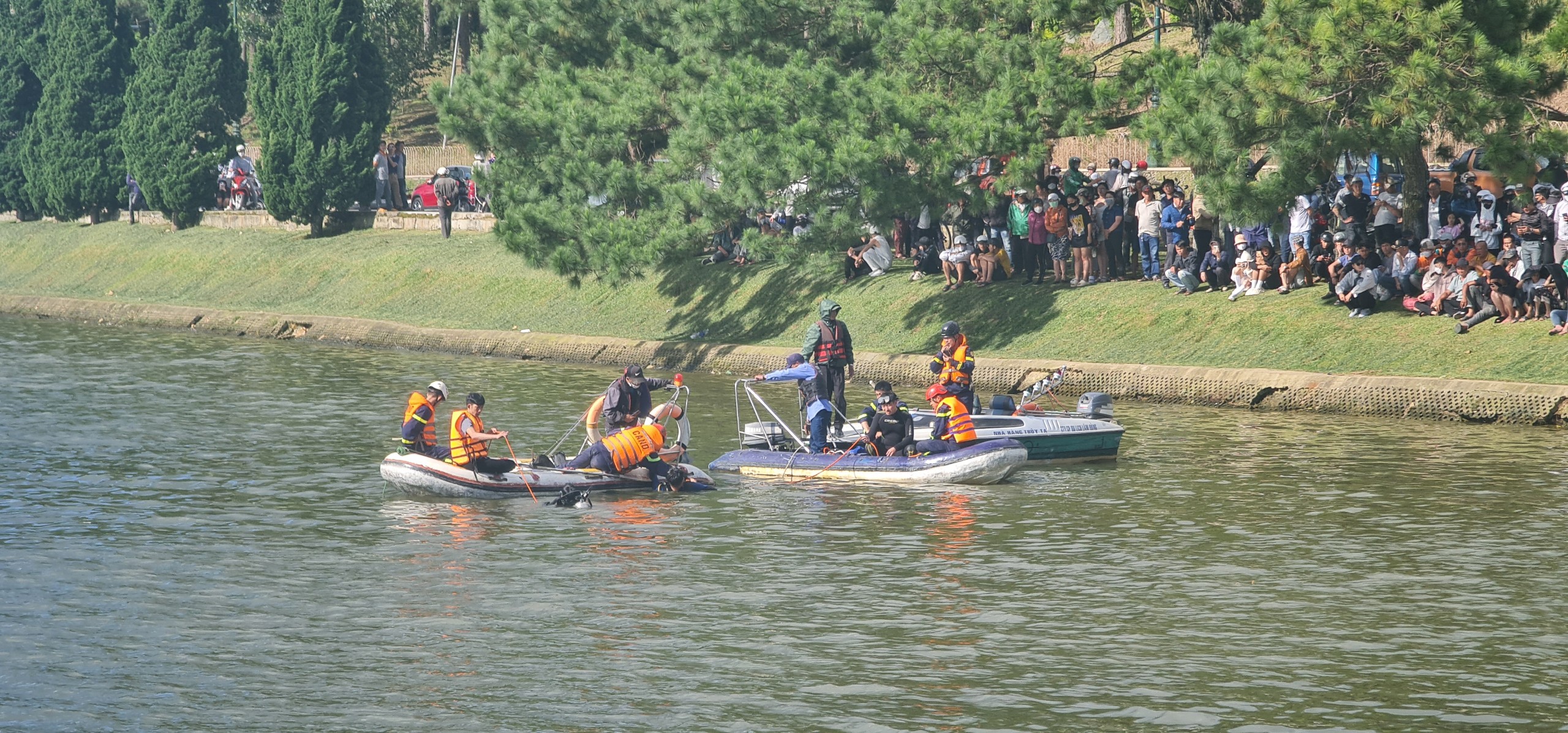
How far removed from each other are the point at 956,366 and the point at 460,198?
3273cm

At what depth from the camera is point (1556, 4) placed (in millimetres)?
28062

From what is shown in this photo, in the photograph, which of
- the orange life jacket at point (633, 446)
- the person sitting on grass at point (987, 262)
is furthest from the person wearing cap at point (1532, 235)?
the orange life jacket at point (633, 446)

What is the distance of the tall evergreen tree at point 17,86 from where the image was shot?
68.4m

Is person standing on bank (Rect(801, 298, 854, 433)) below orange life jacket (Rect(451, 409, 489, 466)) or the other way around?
the other way around

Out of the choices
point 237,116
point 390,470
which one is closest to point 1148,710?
point 390,470

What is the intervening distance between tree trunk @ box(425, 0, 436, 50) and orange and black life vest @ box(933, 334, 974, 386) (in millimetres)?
54710

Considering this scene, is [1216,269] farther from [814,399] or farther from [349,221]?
[349,221]

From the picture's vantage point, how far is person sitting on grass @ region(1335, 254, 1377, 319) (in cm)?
2959

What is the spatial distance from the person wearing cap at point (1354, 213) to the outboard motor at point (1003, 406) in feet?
28.0

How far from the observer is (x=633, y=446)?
2150 cm

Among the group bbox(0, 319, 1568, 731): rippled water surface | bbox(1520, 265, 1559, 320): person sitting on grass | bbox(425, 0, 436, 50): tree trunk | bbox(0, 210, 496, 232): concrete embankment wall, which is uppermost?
bbox(425, 0, 436, 50): tree trunk

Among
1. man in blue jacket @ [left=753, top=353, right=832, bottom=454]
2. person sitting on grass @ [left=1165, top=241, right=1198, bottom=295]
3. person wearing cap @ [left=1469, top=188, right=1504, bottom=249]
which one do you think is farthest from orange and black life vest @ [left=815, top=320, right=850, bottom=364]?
person wearing cap @ [left=1469, top=188, right=1504, bottom=249]

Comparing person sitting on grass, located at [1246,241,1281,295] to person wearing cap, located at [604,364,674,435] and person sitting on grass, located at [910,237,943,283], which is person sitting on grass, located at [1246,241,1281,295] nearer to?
person sitting on grass, located at [910,237,943,283]

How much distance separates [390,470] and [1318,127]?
50.9 feet
